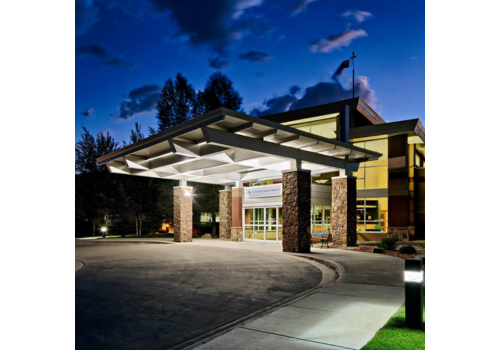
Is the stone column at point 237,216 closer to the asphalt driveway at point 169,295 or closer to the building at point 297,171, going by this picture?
the building at point 297,171

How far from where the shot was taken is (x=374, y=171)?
86.2ft

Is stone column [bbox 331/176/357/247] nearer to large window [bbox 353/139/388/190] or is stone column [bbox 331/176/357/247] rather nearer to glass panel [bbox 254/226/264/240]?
glass panel [bbox 254/226/264/240]

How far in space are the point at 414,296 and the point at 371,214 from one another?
2241 centimetres

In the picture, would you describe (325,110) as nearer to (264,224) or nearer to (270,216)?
(270,216)

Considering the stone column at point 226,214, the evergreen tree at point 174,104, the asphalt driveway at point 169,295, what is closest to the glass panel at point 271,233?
the stone column at point 226,214

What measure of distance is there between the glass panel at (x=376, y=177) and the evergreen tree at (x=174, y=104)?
2403cm

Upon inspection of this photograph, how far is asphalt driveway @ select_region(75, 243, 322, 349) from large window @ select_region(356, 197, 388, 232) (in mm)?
14769

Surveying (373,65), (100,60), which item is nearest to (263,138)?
(100,60)

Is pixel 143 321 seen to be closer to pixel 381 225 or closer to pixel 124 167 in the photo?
pixel 124 167

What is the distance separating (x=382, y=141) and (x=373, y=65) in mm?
163932

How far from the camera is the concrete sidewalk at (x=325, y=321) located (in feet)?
14.6

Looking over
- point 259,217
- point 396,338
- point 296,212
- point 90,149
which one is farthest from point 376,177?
point 90,149
